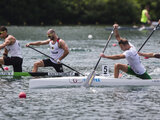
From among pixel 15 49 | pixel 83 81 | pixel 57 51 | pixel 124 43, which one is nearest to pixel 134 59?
pixel 124 43

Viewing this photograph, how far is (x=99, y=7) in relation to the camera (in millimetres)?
86938

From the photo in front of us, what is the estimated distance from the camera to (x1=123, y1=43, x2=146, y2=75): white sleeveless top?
52.5 ft

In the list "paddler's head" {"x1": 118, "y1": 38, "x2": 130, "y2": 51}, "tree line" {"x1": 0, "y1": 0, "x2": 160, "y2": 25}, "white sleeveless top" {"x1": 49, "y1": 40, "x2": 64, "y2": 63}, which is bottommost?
"tree line" {"x1": 0, "y1": 0, "x2": 160, "y2": 25}

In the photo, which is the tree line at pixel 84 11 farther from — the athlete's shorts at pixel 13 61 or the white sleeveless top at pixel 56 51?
the white sleeveless top at pixel 56 51

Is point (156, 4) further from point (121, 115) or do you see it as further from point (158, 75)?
point (121, 115)

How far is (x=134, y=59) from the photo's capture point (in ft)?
53.4

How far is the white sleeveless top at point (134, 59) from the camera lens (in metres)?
16.0

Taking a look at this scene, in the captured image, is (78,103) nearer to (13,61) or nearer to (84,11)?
(13,61)

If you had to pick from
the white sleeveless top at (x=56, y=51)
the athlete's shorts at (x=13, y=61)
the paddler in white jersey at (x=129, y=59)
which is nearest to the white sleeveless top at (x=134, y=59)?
the paddler in white jersey at (x=129, y=59)

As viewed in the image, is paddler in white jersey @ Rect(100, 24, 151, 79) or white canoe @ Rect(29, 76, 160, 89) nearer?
paddler in white jersey @ Rect(100, 24, 151, 79)

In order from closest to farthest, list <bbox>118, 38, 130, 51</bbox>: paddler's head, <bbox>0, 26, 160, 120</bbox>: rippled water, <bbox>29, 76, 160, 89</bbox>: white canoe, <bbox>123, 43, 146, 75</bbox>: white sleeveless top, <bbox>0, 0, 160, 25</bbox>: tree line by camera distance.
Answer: <bbox>0, 26, 160, 120</bbox>: rippled water → <bbox>118, 38, 130, 51</bbox>: paddler's head → <bbox>123, 43, 146, 75</bbox>: white sleeveless top → <bbox>29, 76, 160, 89</bbox>: white canoe → <bbox>0, 0, 160, 25</bbox>: tree line

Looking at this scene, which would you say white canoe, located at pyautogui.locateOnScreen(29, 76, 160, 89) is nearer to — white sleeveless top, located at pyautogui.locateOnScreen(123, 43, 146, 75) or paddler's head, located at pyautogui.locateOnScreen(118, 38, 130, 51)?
white sleeveless top, located at pyautogui.locateOnScreen(123, 43, 146, 75)

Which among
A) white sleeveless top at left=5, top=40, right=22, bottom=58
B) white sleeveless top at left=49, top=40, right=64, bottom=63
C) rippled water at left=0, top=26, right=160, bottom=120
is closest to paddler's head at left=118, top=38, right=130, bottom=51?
rippled water at left=0, top=26, right=160, bottom=120

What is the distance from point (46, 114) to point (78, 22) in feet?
243
